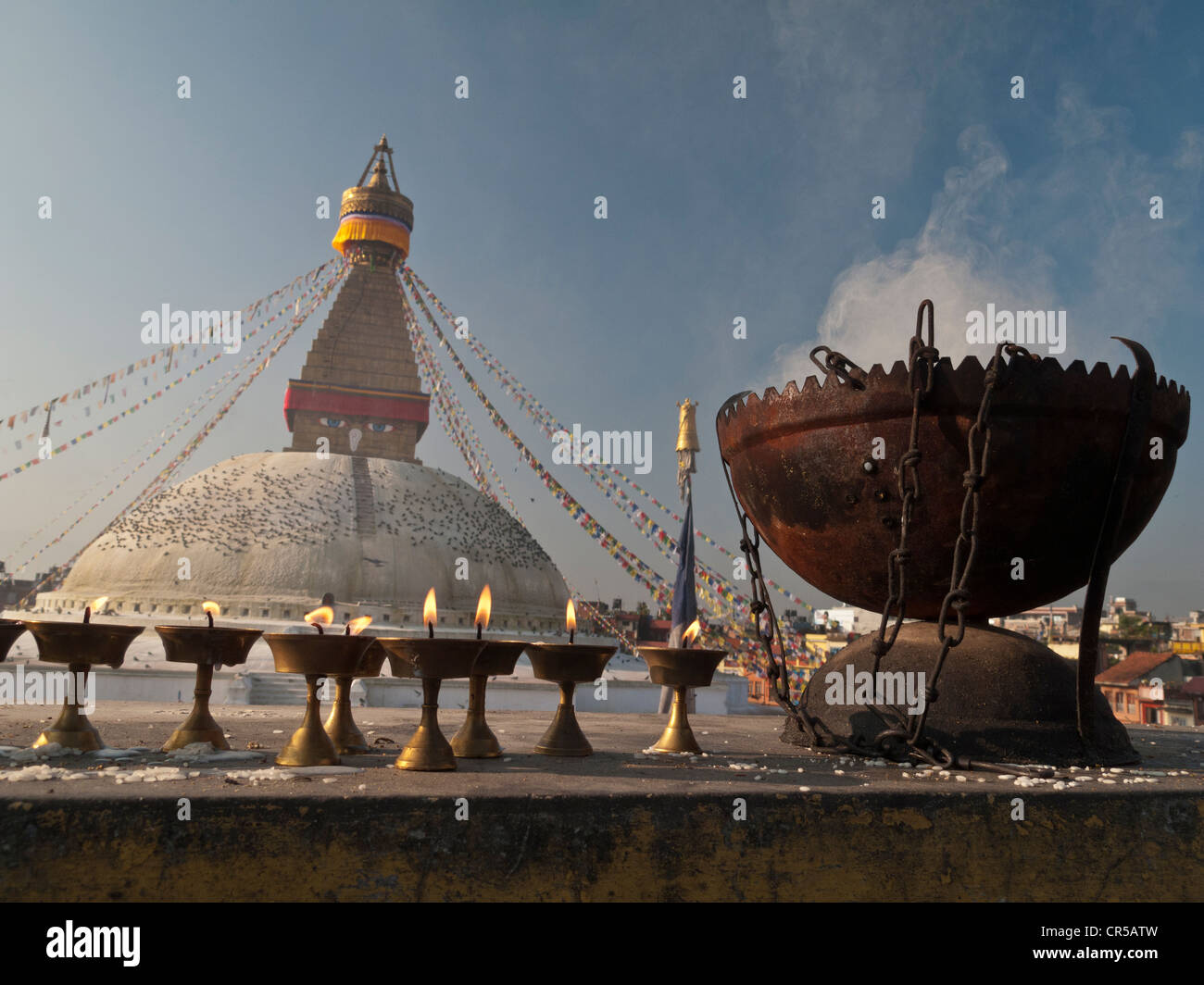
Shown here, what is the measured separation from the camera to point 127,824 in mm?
1659

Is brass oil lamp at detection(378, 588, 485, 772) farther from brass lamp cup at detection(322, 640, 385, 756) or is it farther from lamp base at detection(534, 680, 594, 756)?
lamp base at detection(534, 680, 594, 756)

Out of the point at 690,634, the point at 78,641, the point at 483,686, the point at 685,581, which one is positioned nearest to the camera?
the point at 78,641

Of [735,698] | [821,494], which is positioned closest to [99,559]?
[735,698]

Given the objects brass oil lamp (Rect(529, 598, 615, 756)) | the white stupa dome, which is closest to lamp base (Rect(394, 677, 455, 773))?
brass oil lamp (Rect(529, 598, 615, 756))

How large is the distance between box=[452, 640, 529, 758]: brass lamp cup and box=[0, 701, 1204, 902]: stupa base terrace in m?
0.13

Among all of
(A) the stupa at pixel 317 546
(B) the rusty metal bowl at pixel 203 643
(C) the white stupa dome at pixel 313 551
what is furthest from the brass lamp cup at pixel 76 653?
(C) the white stupa dome at pixel 313 551

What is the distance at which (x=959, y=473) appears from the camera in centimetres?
286

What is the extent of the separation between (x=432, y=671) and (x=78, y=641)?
3.32 feet

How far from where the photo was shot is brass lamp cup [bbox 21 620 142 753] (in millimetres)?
2283

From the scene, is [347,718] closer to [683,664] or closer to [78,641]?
[78,641]

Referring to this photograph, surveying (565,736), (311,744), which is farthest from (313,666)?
(565,736)

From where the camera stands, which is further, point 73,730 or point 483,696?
point 483,696

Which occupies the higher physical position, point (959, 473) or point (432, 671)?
point (959, 473)
